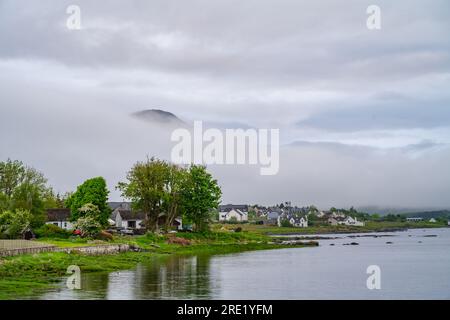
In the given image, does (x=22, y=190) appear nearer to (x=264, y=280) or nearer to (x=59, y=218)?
(x=59, y=218)

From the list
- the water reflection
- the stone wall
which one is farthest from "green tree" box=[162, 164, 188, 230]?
the water reflection

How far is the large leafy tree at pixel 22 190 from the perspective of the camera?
100312 millimetres

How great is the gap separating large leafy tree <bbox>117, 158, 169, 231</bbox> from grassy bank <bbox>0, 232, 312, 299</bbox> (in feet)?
29.2

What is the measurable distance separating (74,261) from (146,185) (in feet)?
186

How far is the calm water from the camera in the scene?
1951 inches

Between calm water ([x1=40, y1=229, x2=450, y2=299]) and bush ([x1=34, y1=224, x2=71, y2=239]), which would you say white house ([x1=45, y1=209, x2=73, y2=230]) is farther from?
calm water ([x1=40, y1=229, x2=450, y2=299])

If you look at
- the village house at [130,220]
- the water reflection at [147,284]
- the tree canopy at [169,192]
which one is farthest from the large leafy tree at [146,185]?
the water reflection at [147,284]

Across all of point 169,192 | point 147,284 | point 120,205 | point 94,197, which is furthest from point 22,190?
point 120,205

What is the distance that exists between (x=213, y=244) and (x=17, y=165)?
122ft

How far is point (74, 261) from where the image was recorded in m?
64.1

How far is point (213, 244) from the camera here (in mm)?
118125

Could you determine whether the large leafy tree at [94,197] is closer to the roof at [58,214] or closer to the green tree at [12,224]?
the roof at [58,214]

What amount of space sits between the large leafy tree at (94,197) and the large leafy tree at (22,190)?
17.9ft
